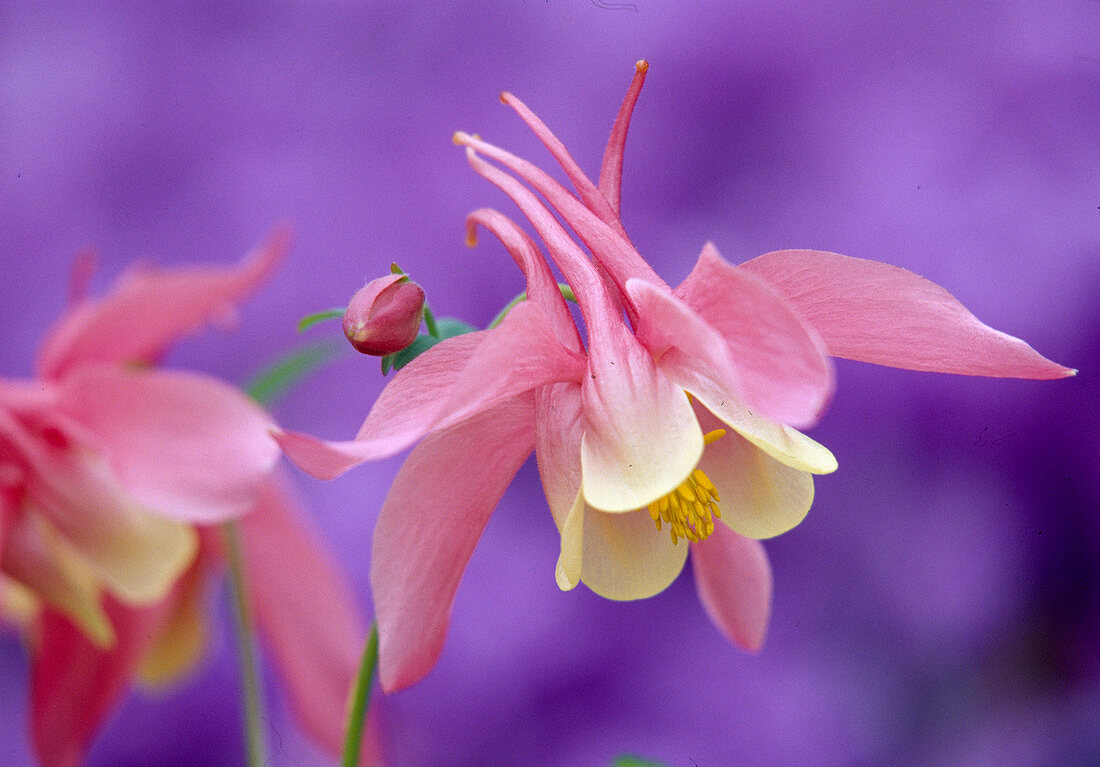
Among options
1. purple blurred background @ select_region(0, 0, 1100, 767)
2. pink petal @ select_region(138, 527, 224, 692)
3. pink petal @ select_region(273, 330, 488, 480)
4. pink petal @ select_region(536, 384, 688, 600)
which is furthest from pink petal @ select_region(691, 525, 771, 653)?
purple blurred background @ select_region(0, 0, 1100, 767)

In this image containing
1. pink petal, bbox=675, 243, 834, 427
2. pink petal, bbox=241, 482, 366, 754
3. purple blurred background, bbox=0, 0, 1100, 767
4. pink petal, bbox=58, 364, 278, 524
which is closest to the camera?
pink petal, bbox=675, 243, 834, 427

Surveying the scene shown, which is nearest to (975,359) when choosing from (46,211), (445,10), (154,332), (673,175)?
(154,332)

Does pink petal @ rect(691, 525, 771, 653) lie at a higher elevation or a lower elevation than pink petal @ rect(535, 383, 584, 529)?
lower

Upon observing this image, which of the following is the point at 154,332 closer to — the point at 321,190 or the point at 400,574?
the point at 400,574

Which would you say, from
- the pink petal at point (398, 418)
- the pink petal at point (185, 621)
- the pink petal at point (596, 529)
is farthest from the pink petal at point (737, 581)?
the pink petal at point (185, 621)

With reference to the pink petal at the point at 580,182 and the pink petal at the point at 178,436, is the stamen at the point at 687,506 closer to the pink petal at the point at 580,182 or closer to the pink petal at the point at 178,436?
the pink petal at the point at 580,182

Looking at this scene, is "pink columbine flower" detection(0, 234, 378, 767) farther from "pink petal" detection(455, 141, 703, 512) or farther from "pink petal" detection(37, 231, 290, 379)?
"pink petal" detection(455, 141, 703, 512)

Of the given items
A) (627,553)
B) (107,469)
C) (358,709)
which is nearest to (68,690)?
(107,469)
